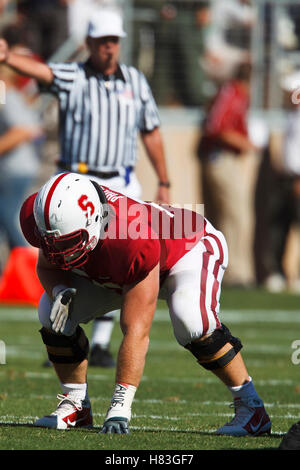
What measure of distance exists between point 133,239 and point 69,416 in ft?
2.80

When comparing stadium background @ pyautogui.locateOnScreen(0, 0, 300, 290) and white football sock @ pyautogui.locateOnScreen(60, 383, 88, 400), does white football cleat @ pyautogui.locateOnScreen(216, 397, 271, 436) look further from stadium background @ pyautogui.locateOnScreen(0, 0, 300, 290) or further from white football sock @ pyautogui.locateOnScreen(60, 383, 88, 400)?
stadium background @ pyautogui.locateOnScreen(0, 0, 300, 290)

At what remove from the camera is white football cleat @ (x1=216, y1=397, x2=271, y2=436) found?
453 centimetres

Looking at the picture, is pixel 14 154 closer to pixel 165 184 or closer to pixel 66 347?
pixel 165 184

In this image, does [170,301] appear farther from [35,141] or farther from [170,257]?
[35,141]

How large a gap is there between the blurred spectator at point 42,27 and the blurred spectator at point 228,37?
1.73 metres

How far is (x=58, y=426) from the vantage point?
179 inches

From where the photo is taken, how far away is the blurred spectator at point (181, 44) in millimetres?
12805

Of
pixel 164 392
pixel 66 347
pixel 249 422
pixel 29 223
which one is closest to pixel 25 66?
pixel 164 392

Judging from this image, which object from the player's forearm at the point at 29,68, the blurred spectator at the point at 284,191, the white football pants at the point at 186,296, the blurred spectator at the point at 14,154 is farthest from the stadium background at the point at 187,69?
the white football pants at the point at 186,296

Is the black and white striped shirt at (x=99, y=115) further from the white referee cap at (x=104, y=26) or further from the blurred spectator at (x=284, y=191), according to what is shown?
the blurred spectator at (x=284, y=191)

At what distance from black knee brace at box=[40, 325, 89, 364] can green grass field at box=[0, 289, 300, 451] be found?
303 millimetres
